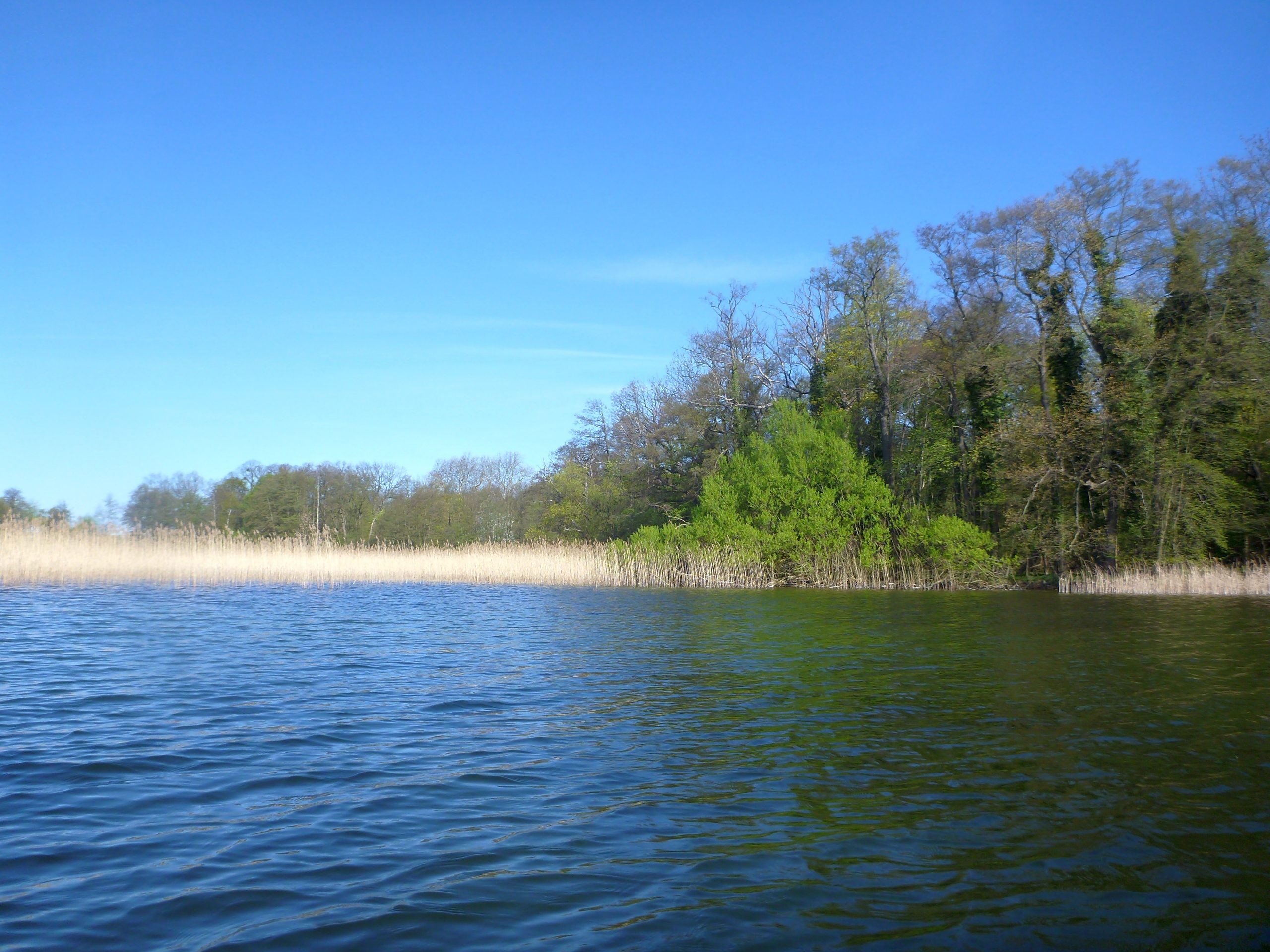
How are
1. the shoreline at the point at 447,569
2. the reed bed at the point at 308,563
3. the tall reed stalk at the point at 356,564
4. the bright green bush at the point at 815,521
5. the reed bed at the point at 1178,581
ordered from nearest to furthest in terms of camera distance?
the reed bed at the point at 1178,581, the shoreline at the point at 447,569, the reed bed at the point at 308,563, the tall reed stalk at the point at 356,564, the bright green bush at the point at 815,521

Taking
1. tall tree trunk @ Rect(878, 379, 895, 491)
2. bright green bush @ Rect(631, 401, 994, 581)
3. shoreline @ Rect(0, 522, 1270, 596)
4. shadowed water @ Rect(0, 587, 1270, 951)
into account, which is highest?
tall tree trunk @ Rect(878, 379, 895, 491)

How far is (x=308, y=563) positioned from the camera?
28.8 m

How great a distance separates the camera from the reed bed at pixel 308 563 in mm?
25078

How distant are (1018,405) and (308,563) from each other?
2623 cm

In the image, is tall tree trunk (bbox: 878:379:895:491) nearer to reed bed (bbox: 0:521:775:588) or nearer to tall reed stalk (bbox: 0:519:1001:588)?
tall reed stalk (bbox: 0:519:1001:588)

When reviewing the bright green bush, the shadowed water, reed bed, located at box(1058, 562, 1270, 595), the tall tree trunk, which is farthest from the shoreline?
the shadowed water

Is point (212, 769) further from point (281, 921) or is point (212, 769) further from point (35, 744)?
point (281, 921)

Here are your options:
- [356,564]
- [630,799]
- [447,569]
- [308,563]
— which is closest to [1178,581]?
[447,569]

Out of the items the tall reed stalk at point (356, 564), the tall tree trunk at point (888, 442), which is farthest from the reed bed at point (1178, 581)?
the tall tree trunk at point (888, 442)

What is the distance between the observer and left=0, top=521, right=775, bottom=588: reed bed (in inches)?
987

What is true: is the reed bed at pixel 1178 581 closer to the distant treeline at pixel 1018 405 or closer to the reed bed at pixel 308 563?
the distant treeline at pixel 1018 405

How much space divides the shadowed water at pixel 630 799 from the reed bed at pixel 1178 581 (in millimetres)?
13256

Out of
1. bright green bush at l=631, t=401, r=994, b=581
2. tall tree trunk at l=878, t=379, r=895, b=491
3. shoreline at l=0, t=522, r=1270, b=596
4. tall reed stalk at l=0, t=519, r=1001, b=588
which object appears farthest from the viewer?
tall tree trunk at l=878, t=379, r=895, b=491

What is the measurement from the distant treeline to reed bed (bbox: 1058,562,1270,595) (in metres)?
0.77
